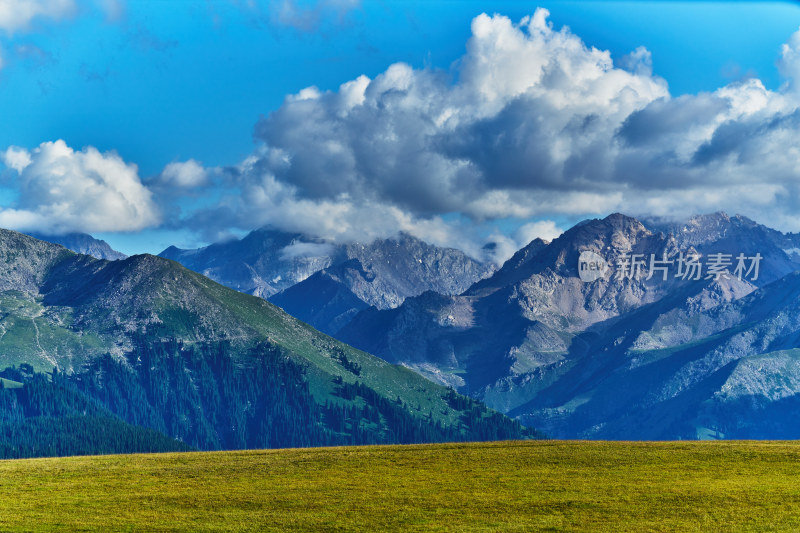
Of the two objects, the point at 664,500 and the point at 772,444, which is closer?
the point at 664,500

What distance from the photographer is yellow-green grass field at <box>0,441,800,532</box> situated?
107 meters

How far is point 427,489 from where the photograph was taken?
12706cm

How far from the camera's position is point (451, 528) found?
103938 mm

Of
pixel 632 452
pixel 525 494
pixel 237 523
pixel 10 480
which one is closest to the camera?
pixel 237 523

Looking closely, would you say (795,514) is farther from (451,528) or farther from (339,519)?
(339,519)

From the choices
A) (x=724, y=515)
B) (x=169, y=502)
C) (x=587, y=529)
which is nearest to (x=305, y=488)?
(x=169, y=502)

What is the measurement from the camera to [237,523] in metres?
109

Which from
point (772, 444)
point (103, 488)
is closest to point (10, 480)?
point (103, 488)

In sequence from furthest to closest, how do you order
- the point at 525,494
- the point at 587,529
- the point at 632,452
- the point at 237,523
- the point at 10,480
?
Result: the point at 632,452
the point at 10,480
the point at 525,494
the point at 237,523
the point at 587,529

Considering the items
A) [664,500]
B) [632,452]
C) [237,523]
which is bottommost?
[237,523]

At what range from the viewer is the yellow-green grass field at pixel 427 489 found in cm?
10744

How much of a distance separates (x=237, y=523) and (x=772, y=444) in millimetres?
96591

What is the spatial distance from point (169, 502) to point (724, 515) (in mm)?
68599

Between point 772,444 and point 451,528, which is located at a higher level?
point 772,444
